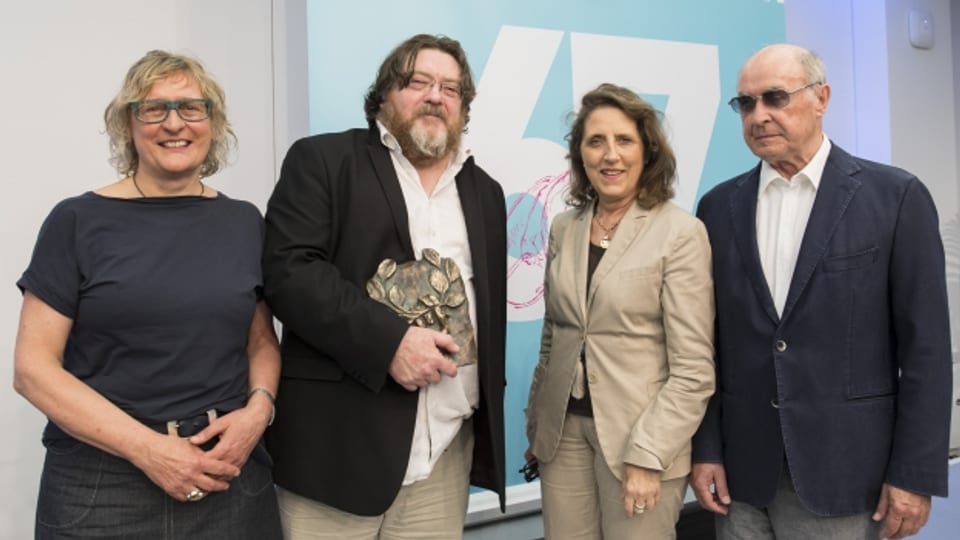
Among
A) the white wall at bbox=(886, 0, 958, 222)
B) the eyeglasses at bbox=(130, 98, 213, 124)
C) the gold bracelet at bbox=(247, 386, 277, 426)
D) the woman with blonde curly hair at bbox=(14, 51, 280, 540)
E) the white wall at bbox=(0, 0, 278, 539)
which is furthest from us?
the white wall at bbox=(886, 0, 958, 222)

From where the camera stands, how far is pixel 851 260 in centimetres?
170

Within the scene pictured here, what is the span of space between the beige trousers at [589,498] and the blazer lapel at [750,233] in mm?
536

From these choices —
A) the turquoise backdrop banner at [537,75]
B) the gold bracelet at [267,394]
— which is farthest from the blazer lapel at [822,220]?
the turquoise backdrop banner at [537,75]

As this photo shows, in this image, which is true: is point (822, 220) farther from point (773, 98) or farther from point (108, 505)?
point (108, 505)

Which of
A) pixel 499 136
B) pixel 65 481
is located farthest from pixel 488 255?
pixel 499 136

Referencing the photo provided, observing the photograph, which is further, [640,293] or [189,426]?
[640,293]

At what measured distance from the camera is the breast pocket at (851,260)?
1.69 metres

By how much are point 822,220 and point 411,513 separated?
128 cm

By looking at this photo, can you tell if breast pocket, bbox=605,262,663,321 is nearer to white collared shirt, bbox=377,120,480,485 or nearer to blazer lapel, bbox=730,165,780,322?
blazer lapel, bbox=730,165,780,322

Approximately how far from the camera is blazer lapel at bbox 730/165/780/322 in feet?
5.83

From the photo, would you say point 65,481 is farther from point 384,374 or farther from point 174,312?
point 384,374

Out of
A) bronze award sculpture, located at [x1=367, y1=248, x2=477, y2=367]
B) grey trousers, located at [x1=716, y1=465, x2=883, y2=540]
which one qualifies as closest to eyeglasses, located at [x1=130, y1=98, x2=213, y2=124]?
bronze award sculpture, located at [x1=367, y1=248, x2=477, y2=367]

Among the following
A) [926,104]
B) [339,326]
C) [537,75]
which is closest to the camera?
[339,326]

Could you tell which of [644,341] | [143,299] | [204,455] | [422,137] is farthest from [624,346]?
[143,299]
